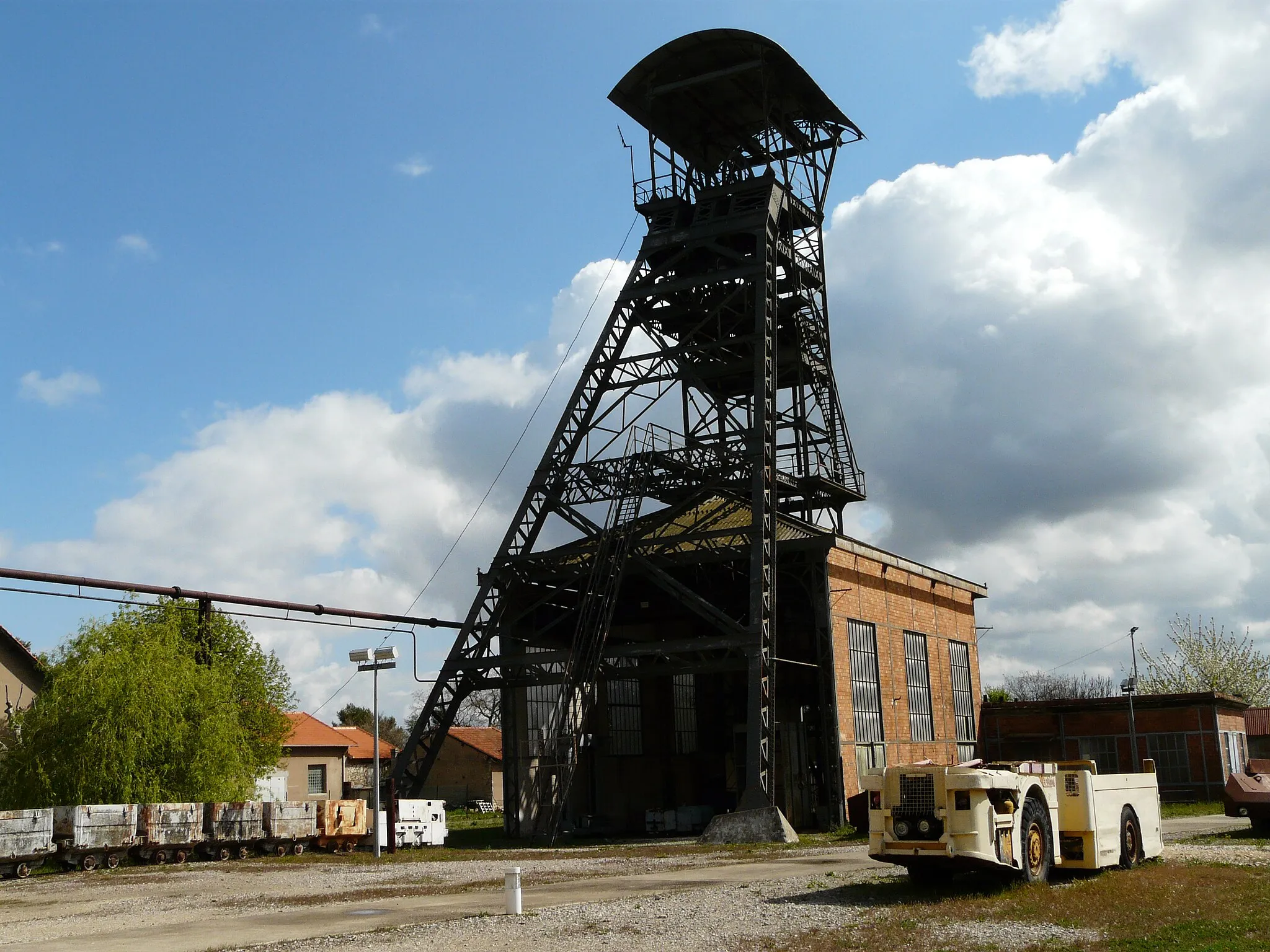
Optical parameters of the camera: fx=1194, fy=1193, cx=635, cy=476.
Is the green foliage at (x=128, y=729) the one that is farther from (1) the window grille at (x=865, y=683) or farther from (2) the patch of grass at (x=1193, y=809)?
(2) the patch of grass at (x=1193, y=809)

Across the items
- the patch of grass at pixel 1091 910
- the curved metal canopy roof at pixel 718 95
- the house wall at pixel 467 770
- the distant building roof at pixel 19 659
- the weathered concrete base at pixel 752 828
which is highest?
the curved metal canopy roof at pixel 718 95

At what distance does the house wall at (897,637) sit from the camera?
28.3 m

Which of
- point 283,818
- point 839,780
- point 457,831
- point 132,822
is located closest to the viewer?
point 132,822

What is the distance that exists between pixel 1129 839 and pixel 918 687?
1737 cm

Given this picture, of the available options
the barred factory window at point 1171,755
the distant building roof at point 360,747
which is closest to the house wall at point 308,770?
the distant building roof at point 360,747

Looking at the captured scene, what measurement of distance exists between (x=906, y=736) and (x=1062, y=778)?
57.5 ft

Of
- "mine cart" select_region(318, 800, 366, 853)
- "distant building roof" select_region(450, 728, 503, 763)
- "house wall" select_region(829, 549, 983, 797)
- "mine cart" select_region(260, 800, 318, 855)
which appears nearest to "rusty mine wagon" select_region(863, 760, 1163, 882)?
"house wall" select_region(829, 549, 983, 797)

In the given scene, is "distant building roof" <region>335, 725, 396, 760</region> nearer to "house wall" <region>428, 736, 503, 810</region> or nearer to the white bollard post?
"house wall" <region>428, 736, 503, 810</region>

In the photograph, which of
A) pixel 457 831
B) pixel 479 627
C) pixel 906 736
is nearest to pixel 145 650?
pixel 479 627

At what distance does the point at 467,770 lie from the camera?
64.6 m

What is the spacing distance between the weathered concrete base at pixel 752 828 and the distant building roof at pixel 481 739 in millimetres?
40536

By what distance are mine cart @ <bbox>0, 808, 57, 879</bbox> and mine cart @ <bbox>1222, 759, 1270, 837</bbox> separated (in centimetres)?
2041

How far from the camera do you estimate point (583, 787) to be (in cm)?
3161

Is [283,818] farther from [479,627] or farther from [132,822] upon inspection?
[479,627]
